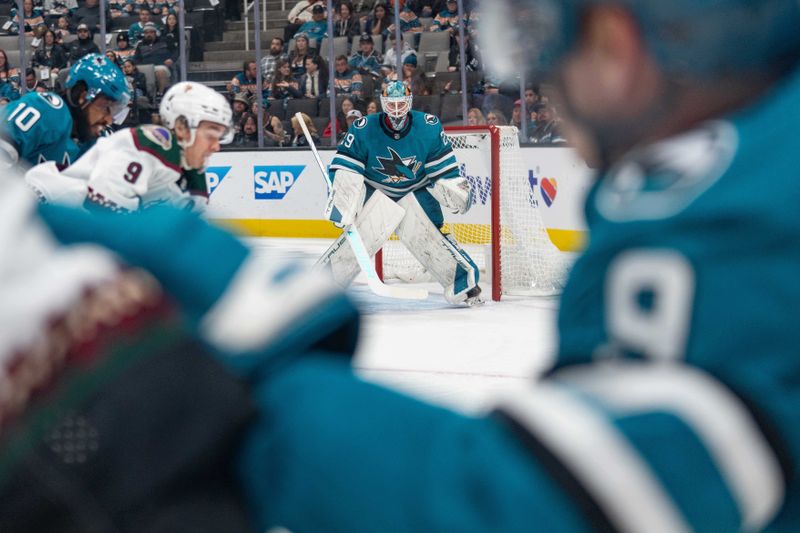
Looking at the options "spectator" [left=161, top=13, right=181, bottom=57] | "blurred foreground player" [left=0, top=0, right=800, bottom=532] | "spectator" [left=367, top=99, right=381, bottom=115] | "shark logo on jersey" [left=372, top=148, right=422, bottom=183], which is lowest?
"spectator" [left=367, top=99, right=381, bottom=115]

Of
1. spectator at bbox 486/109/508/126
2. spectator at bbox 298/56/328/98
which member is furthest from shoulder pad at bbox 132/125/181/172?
spectator at bbox 298/56/328/98

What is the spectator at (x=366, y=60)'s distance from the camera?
9.45 meters

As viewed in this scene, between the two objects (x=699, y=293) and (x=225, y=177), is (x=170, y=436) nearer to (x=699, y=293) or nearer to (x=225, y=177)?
(x=699, y=293)

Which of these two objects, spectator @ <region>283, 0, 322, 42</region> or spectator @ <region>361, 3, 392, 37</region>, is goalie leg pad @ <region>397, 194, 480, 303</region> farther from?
spectator @ <region>283, 0, 322, 42</region>

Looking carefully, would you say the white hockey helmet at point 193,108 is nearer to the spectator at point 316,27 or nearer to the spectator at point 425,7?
the spectator at point 425,7

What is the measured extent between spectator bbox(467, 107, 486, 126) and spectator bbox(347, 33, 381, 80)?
3.70 ft

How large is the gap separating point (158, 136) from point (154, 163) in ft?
0.33

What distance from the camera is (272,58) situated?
10.1m

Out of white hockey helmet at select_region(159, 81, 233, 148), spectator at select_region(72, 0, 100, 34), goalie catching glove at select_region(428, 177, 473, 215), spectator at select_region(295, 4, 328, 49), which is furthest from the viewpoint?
spectator at select_region(72, 0, 100, 34)

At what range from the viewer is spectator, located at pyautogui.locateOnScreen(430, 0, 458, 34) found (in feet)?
29.6

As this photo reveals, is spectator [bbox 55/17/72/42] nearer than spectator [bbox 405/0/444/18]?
No

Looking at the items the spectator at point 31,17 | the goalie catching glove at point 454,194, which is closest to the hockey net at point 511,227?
the goalie catching glove at point 454,194

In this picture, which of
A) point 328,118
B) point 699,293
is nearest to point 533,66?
point 699,293

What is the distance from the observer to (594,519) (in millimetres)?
318
